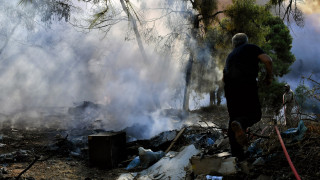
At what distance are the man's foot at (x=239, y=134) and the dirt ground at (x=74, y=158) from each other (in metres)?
0.33

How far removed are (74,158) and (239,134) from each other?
14.2ft

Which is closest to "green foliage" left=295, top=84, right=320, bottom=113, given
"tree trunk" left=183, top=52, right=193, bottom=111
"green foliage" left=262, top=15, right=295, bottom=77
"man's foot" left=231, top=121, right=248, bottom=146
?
"man's foot" left=231, top=121, right=248, bottom=146

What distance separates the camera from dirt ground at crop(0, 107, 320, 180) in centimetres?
276

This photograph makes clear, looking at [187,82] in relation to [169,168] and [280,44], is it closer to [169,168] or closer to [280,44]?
[280,44]

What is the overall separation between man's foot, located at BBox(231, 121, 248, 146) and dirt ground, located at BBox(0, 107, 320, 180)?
1.09ft

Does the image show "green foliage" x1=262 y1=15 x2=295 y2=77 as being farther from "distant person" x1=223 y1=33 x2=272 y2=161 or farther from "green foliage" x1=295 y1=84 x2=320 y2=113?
"distant person" x1=223 y1=33 x2=272 y2=161

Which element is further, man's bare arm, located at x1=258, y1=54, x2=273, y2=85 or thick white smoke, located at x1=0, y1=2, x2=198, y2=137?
thick white smoke, located at x1=0, y1=2, x2=198, y2=137

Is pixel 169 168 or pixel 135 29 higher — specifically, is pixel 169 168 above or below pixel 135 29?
below

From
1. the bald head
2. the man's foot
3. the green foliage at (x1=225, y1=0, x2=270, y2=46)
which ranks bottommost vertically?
the man's foot

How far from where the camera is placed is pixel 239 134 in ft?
9.38

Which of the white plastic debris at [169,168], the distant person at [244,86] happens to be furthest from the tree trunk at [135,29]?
the distant person at [244,86]

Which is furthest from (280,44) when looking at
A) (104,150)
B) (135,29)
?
(104,150)

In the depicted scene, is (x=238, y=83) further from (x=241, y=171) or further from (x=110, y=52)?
(x=110, y=52)

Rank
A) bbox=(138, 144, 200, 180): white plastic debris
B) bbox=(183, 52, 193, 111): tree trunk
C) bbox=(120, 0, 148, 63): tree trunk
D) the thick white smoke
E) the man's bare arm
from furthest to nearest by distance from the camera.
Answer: bbox=(183, 52, 193, 111): tree trunk < bbox=(120, 0, 148, 63): tree trunk < the thick white smoke < bbox=(138, 144, 200, 180): white plastic debris < the man's bare arm
